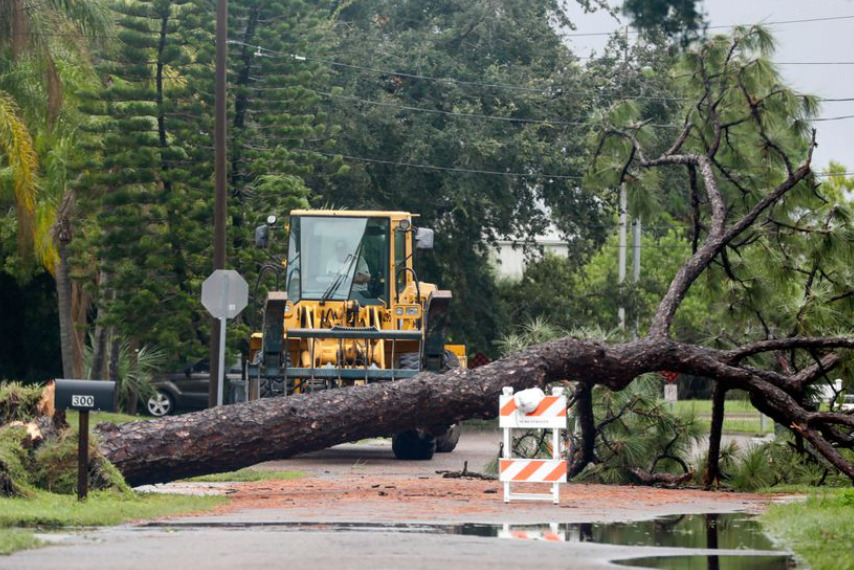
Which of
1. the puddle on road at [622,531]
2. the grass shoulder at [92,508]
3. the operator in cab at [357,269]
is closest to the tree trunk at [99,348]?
the operator in cab at [357,269]

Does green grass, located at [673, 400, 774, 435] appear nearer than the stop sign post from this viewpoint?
No

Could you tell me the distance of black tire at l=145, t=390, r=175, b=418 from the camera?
113 ft

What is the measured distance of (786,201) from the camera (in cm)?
1842

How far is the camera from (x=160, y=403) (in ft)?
113

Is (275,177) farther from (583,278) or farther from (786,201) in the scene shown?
(583,278)

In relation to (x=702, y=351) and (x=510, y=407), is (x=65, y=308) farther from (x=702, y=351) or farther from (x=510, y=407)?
(x=510, y=407)

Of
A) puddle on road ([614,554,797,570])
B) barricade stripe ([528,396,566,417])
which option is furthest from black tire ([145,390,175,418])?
puddle on road ([614,554,797,570])

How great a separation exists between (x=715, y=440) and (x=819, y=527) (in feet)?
18.9

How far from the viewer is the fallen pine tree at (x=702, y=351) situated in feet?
49.0

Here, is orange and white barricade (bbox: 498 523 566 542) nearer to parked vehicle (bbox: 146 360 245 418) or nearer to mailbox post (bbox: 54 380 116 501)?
mailbox post (bbox: 54 380 116 501)

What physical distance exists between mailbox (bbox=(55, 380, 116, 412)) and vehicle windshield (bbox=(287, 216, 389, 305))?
10.4 m

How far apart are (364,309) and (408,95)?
1720cm

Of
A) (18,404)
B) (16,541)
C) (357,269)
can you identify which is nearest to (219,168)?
(357,269)

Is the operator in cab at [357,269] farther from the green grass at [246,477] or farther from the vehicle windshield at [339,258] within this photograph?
the green grass at [246,477]
